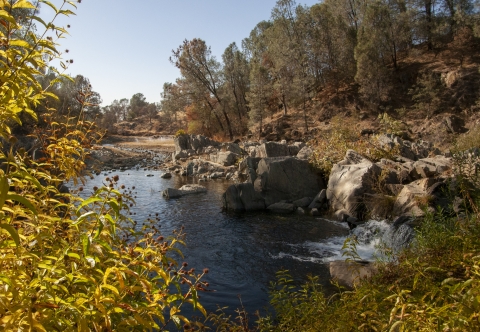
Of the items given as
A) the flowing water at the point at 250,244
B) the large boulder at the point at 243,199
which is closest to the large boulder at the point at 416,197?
the flowing water at the point at 250,244

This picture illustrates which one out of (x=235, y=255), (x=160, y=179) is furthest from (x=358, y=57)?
(x=235, y=255)

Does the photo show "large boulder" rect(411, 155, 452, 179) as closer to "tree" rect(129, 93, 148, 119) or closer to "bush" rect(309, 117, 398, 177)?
"bush" rect(309, 117, 398, 177)

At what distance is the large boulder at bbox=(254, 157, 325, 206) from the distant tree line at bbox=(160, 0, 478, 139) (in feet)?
62.9

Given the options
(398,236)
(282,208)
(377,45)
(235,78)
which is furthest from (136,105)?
(398,236)

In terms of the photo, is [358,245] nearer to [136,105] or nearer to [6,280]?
[6,280]

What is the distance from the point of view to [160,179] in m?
20.6

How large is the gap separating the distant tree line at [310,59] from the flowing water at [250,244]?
21979 millimetres

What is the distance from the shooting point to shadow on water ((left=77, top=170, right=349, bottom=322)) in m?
7.05

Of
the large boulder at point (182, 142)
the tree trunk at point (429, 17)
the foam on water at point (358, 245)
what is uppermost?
the tree trunk at point (429, 17)

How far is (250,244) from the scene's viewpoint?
9.60 m

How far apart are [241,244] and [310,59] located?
31.8m

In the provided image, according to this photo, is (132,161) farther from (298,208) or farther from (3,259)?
(3,259)

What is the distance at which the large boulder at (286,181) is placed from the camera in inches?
538

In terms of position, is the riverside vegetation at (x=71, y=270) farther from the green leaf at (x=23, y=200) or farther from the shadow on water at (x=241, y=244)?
the shadow on water at (x=241, y=244)
